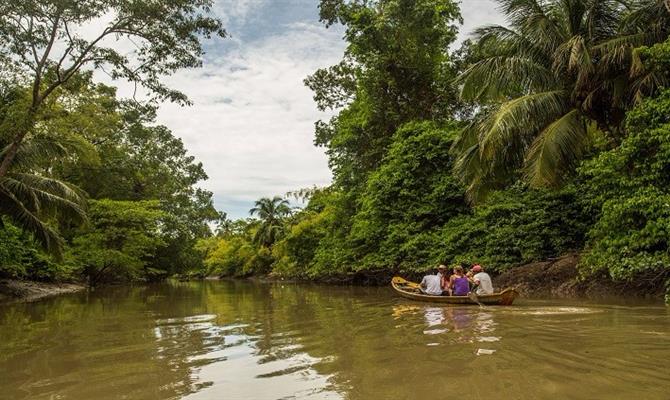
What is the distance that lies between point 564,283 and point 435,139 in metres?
8.46

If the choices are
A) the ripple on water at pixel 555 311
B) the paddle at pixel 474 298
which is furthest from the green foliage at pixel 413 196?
the ripple on water at pixel 555 311

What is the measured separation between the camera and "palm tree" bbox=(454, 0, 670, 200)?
38.8 ft

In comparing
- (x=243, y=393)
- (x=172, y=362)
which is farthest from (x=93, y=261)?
(x=243, y=393)

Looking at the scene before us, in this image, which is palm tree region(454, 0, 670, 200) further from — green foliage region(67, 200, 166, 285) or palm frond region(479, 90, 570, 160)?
green foliage region(67, 200, 166, 285)

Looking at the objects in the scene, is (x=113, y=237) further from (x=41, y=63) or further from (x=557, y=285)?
(x=557, y=285)

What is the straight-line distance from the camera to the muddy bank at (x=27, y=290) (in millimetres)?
19125

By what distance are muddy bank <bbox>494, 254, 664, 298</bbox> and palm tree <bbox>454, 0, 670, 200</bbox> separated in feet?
10.1

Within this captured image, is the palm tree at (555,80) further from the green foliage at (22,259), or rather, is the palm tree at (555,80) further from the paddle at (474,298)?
the green foliage at (22,259)

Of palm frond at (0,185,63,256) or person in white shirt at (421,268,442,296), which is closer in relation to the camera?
person in white shirt at (421,268,442,296)

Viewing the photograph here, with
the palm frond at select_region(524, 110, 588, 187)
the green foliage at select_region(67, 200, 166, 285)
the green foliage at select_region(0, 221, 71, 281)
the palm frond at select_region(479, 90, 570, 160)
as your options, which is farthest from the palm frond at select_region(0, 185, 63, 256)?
the palm frond at select_region(524, 110, 588, 187)

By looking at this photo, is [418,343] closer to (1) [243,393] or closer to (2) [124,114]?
(1) [243,393]

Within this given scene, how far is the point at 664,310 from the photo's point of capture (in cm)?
945

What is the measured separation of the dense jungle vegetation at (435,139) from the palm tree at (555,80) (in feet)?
0.16

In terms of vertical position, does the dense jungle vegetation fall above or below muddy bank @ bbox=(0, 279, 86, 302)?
above
